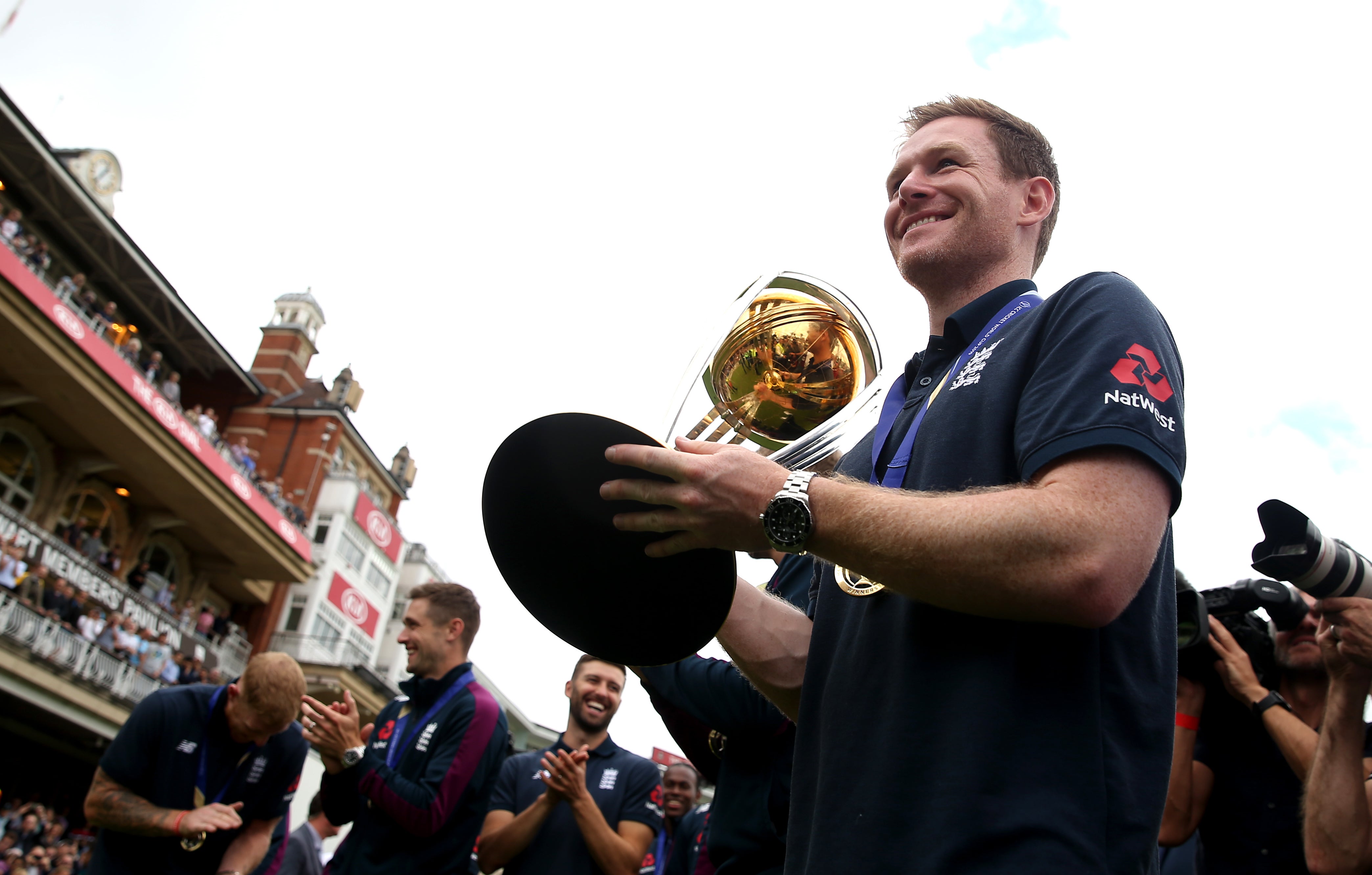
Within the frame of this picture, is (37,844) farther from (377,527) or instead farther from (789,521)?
(377,527)

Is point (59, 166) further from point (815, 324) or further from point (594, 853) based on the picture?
point (815, 324)

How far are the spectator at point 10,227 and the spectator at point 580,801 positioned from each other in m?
20.7

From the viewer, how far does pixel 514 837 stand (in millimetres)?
4844

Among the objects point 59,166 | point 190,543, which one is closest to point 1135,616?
point 59,166

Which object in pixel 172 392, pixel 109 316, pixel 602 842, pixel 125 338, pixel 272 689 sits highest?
pixel 109 316

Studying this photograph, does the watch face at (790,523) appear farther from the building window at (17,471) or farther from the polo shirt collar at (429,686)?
the building window at (17,471)

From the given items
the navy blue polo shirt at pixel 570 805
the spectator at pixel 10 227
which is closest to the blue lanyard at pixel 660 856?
the navy blue polo shirt at pixel 570 805


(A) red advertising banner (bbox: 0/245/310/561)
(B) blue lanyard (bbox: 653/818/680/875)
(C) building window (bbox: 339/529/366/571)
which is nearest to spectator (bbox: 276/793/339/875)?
(B) blue lanyard (bbox: 653/818/680/875)

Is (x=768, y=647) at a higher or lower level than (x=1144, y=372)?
lower

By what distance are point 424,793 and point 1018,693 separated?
389 cm

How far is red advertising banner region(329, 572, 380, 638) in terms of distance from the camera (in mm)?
39844

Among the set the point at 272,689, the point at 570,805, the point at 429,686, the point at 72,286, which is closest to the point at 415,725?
the point at 429,686

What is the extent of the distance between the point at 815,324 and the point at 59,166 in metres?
28.7

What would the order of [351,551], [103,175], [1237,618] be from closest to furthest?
[1237,618]
[103,175]
[351,551]
